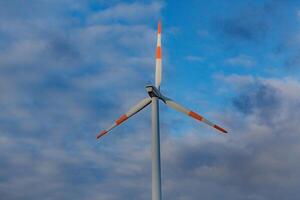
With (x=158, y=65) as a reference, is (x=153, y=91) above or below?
below

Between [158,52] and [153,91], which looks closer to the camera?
[153,91]

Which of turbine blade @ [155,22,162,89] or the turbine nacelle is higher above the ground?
turbine blade @ [155,22,162,89]

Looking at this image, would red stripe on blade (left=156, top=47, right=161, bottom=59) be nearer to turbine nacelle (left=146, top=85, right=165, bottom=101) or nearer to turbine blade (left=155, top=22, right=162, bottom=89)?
turbine blade (left=155, top=22, right=162, bottom=89)

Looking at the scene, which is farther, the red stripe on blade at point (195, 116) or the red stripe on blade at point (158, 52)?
the red stripe on blade at point (158, 52)

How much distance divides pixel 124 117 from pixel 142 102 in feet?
18.4

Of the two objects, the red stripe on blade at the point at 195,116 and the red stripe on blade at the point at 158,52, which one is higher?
the red stripe on blade at the point at 158,52

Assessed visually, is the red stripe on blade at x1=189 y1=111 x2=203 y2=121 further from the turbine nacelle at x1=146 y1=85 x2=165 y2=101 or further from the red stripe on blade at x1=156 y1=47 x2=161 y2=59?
the red stripe on blade at x1=156 y1=47 x2=161 y2=59

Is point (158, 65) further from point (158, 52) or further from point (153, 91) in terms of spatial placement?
point (153, 91)

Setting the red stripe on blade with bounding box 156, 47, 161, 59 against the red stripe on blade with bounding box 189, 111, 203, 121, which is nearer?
the red stripe on blade with bounding box 189, 111, 203, 121

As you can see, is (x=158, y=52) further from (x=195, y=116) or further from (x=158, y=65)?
(x=195, y=116)

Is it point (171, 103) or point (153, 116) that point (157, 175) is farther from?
point (171, 103)

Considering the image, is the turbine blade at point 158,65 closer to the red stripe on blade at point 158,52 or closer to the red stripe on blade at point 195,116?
the red stripe on blade at point 158,52

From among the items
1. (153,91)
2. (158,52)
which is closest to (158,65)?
(158,52)

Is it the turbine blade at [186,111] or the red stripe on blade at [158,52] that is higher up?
the red stripe on blade at [158,52]
